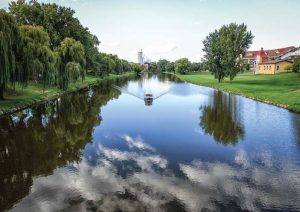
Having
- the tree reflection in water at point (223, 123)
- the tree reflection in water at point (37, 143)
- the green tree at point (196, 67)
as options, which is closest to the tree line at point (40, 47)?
the tree reflection in water at point (37, 143)

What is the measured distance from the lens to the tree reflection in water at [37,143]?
15.6m

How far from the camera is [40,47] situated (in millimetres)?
41938

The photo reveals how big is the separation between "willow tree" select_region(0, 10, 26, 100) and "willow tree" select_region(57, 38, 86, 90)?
18986 mm

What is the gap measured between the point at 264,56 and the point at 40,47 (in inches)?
4065

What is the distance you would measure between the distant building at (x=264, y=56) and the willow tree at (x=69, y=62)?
68541 millimetres

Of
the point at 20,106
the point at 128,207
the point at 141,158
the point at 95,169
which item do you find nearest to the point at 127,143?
the point at 141,158

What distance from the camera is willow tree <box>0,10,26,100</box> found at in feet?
105

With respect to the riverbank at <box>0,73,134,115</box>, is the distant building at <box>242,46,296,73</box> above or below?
above

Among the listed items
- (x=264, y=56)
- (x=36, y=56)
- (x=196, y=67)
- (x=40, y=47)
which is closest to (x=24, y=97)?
(x=36, y=56)

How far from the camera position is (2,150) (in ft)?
→ 69.0

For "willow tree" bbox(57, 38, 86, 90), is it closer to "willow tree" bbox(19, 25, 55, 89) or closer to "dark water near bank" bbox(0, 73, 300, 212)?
"willow tree" bbox(19, 25, 55, 89)

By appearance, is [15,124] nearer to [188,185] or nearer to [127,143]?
[127,143]

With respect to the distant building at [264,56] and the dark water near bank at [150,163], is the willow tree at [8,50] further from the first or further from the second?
the distant building at [264,56]

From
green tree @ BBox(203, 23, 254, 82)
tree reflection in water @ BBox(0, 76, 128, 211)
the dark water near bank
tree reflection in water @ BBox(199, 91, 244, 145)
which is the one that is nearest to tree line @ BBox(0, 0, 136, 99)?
tree reflection in water @ BBox(0, 76, 128, 211)
